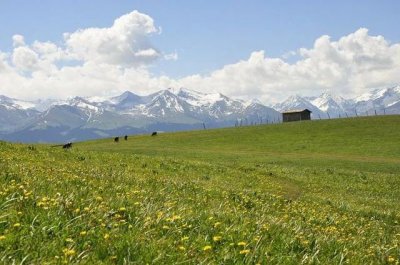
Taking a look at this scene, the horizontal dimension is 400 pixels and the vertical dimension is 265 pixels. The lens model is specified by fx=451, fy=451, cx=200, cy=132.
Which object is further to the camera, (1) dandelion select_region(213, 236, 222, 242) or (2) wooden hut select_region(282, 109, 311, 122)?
(2) wooden hut select_region(282, 109, 311, 122)

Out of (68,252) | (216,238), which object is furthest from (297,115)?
(68,252)

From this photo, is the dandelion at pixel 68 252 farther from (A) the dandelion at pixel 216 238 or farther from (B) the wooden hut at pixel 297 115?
(B) the wooden hut at pixel 297 115

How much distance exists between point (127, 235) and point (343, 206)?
19461mm

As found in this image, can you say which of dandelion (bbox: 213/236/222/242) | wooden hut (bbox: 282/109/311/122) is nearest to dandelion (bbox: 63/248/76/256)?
dandelion (bbox: 213/236/222/242)

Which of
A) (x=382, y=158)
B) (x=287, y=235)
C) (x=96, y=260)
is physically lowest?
(x=382, y=158)

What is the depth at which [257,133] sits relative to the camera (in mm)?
119500

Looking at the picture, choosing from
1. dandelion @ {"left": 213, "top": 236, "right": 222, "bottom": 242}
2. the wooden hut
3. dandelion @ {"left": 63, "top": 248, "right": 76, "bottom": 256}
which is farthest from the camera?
the wooden hut

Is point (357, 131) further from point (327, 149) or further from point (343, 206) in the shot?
point (343, 206)

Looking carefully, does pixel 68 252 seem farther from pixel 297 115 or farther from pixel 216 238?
pixel 297 115

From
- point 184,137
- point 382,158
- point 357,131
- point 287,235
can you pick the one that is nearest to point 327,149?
point 382,158

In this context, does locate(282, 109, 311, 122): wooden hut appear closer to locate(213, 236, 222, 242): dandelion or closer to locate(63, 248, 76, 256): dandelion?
locate(213, 236, 222, 242): dandelion

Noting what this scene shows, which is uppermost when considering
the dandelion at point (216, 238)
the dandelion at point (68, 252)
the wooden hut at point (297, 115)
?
the wooden hut at point (297, 115)

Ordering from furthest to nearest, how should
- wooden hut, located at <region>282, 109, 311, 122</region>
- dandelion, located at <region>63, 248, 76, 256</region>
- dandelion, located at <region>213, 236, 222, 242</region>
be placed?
1. wooden hut, located at <region>282, 109, 311, 122</region>
2. dandelion, located at <region>213, 236, 222, 242</region>
3. dandelion, located at <region>63, 248, 76, 256</region>

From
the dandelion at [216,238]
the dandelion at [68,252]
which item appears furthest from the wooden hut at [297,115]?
the dandelion at [68,252]
